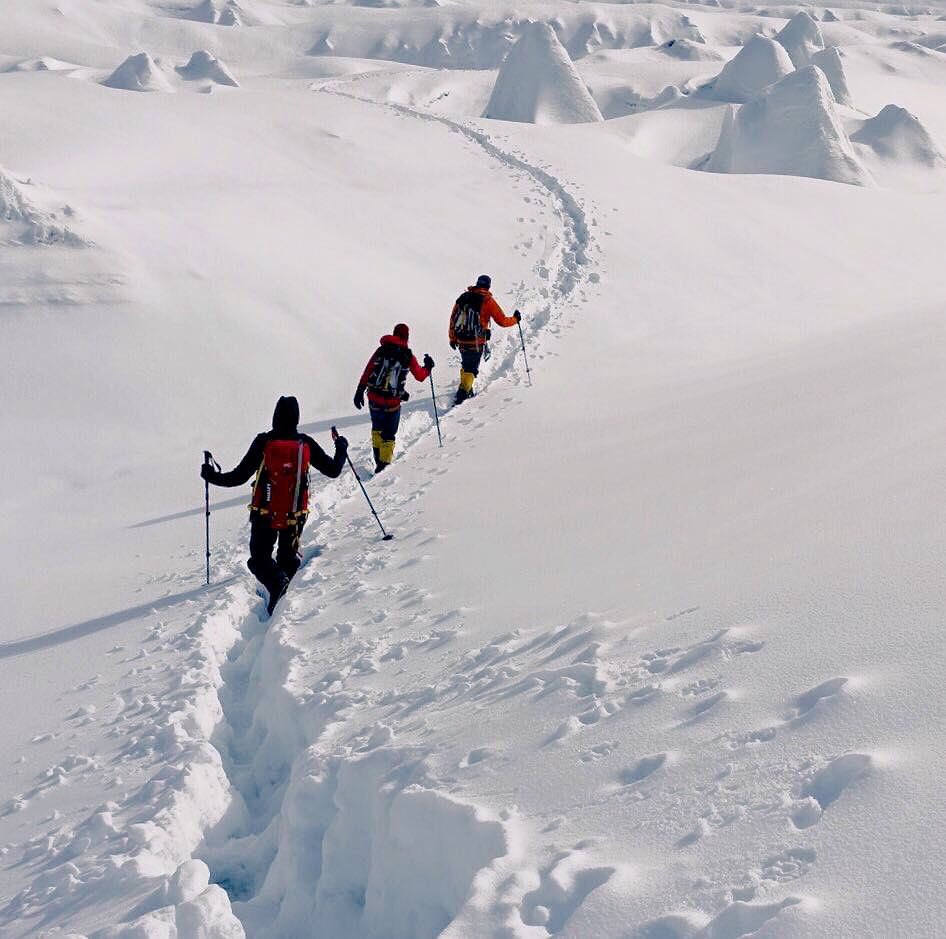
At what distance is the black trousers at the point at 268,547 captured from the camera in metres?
8.06

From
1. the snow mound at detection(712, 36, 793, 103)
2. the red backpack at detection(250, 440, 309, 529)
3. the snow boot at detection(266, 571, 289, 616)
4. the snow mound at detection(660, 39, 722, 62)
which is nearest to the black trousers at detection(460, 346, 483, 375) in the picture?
the red backpack at detection(250, 440, 309, 529)

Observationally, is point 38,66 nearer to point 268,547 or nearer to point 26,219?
point 26,219

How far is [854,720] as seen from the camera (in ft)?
13.3

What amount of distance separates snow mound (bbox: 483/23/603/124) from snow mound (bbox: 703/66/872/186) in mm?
13946

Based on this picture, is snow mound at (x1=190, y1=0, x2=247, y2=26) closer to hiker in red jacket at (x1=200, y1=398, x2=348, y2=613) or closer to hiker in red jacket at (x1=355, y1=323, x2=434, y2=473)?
hiker in red jacket at (x1=355, y1=323, x2=434, y2=473)

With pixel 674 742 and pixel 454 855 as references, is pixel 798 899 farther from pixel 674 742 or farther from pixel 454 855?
pixel 454 855

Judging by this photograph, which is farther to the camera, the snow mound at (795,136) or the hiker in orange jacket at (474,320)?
the snow mound at (795,136)

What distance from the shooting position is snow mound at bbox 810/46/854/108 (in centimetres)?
5703

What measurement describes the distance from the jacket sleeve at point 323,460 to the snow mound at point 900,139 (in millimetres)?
44054

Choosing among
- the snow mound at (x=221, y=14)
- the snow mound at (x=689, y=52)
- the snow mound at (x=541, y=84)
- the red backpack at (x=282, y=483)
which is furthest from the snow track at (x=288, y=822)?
the snow mound at (x=221, y=14)

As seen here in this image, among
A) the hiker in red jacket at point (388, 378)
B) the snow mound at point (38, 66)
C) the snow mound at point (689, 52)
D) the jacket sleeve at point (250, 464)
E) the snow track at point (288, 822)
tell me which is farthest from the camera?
the snow mound at point (689, 52)

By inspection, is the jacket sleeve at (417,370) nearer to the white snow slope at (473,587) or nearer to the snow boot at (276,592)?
the white snow slope at (473,587)

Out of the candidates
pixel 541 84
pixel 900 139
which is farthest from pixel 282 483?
pixel 541 84

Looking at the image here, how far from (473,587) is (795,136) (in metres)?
40.0
